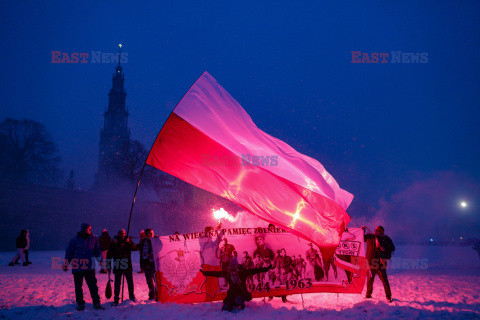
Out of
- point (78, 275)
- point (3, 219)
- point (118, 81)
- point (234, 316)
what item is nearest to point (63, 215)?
point (3, 219)

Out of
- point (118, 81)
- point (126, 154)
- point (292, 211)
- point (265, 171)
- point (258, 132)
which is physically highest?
point (118, 81)

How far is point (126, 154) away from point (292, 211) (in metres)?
42.7

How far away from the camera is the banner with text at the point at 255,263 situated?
819 centimetres

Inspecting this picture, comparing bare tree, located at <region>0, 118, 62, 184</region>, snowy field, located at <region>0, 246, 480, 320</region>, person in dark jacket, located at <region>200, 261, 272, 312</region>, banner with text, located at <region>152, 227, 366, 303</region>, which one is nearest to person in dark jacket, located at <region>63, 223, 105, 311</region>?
snowy field, located at <region>0, 246, 480, 320</region>

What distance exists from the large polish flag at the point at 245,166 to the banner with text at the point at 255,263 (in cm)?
165

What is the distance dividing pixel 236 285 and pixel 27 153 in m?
44.8

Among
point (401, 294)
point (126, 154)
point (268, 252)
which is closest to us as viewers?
point (268, 252)

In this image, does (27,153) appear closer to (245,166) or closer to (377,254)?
(245,166)

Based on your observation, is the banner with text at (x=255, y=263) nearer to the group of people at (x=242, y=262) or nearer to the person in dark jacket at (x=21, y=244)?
the group of people at (x=242, y=262)

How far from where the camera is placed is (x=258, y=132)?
7520 millimetres

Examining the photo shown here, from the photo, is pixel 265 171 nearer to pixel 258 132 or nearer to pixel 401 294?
pixel 258 132

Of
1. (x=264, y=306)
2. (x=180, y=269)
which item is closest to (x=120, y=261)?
(x=180, y=269)

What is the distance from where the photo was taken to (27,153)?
4162 cm

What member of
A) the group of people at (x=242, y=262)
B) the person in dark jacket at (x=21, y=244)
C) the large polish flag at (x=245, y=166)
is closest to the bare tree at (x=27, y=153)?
the person in dark jacket at (x=21, y=244)
